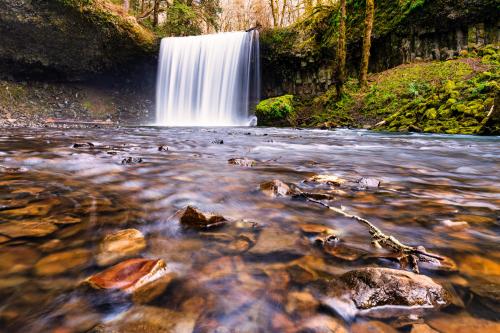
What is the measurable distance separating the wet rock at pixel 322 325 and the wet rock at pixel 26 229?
1.11 metres

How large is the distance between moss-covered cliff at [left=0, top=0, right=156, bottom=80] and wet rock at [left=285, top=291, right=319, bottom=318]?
21.6 m

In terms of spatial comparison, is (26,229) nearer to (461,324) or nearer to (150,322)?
(150,322)

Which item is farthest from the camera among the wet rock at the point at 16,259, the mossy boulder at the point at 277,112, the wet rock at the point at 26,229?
→ the mossy boulder at the point at 277,112

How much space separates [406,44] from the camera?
49.4 ft

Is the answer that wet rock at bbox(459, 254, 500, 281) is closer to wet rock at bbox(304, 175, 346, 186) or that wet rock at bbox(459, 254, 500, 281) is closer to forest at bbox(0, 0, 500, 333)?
forest at bbox(0, 0, 500, 333)

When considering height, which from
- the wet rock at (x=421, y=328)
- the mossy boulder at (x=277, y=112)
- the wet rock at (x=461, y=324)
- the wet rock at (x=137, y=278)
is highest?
the mossy boulder at (x=277, y=112)

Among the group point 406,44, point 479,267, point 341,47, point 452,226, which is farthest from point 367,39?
point 479,267

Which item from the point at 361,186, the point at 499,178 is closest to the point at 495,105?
the point at 499,178

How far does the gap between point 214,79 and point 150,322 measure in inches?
793

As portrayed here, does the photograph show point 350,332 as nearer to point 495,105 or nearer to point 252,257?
point 252,257

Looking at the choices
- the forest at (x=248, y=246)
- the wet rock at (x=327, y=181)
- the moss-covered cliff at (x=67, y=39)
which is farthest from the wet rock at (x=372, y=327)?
the moss-covered cliff at (x=67, y=39)

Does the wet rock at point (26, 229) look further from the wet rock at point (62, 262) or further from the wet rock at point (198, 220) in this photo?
the wet rock at point (198, 220)

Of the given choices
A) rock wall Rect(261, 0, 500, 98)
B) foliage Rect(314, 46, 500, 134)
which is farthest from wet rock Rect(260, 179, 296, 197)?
rock wall Rect(261, 0, 500, 98)

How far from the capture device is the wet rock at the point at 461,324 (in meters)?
0.75
